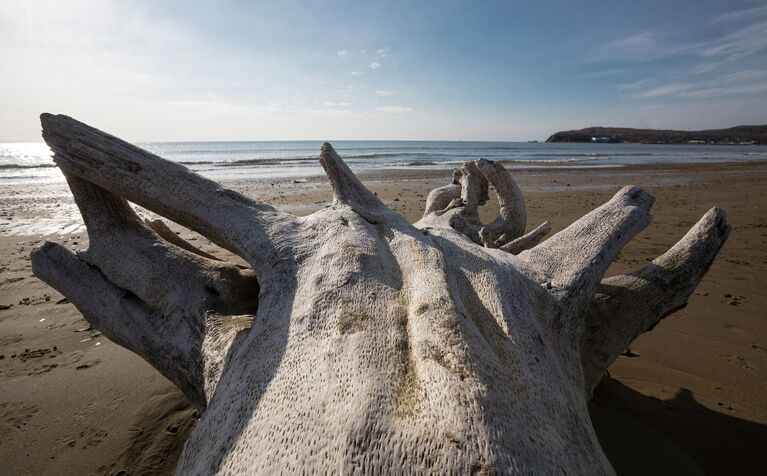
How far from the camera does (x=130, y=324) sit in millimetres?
2137

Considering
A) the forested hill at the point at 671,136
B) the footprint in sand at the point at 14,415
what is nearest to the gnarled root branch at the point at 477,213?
the footprint in sand at the point at 14,415

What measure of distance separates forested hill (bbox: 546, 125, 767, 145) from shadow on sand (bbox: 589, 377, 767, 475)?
305ft

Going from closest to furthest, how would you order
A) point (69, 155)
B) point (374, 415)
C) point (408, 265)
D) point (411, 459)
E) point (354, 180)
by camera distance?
point (411, 459)
point (374, 415)
point (408, 265)
point (69, 155)
point (354, 180)

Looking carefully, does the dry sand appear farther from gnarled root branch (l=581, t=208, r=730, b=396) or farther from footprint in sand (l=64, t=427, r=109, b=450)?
gnarled root branch (l=581, t=208, r=730, b=396)

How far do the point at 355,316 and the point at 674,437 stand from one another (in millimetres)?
2271

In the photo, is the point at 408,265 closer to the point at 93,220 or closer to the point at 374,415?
the point at 374,415

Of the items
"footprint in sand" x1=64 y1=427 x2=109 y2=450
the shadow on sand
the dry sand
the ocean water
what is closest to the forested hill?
the ocean water

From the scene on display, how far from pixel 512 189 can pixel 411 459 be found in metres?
3.23

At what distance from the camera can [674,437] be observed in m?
2.29

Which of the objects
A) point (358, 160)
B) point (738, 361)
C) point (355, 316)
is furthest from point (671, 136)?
point (355, 316)

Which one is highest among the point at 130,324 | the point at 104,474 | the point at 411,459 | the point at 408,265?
the point at 408,265

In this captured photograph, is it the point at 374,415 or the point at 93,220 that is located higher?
the point at 93,220

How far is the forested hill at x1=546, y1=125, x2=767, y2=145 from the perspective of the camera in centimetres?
7597

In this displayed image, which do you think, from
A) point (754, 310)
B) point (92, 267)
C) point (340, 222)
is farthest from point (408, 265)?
point (754, 310)
